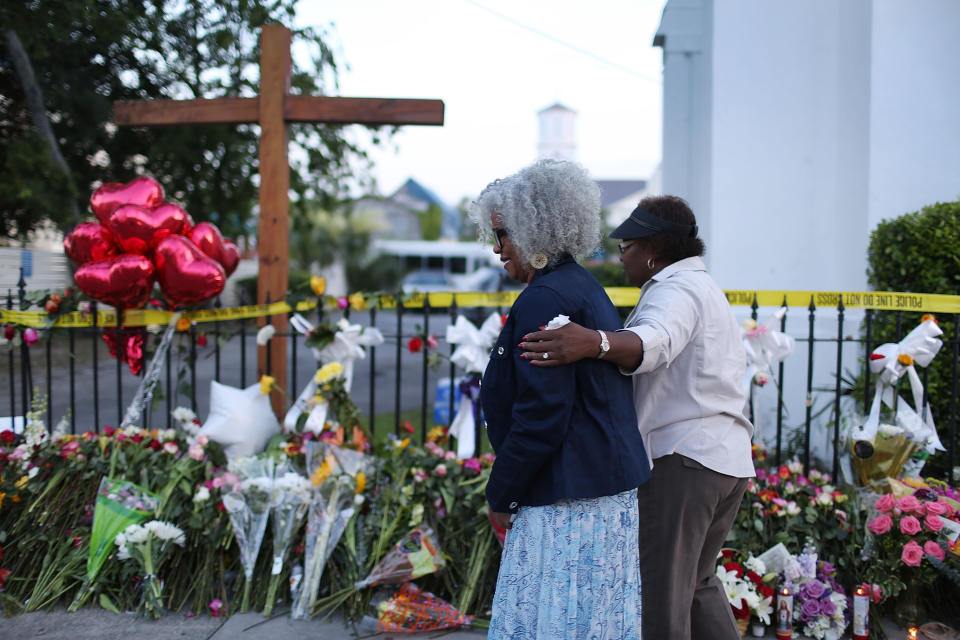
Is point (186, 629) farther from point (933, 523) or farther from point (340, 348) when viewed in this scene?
point (933, 523)

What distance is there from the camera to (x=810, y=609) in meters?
2.89

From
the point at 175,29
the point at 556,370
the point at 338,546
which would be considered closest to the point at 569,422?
the point at 556,370

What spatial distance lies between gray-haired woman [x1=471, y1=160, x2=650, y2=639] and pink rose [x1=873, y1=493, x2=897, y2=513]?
5.42 ft

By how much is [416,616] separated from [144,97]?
927 cm

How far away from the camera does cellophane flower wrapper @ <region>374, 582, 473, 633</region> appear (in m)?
2.89

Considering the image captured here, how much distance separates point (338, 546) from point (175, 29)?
799 centimetres

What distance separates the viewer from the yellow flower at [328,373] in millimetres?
3545

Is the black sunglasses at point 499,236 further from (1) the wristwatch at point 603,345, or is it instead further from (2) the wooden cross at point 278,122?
(2) the wooden cross at point 278,122

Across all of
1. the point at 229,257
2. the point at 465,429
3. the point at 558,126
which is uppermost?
the point at 558,126

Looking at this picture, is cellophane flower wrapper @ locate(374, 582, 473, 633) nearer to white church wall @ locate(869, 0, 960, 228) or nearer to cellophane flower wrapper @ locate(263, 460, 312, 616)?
cellophane flower wrapper @ locate(263, 460, 312, 616)

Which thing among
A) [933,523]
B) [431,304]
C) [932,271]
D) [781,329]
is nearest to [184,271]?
[431,304]

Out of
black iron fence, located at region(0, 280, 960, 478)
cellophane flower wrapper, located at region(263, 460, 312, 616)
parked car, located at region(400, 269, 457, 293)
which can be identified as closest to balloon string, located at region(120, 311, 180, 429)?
black iron fence, located at region(0, 280, 960, 478)

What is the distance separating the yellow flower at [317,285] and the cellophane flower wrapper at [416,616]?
1594mm

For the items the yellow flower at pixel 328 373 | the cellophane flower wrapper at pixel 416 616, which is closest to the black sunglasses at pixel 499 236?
the cellophane flower wrapper at pixel 416 616
